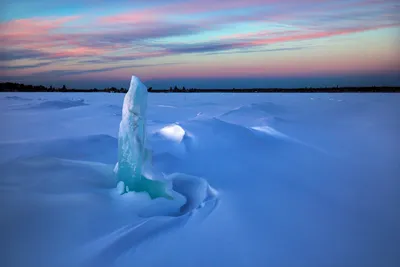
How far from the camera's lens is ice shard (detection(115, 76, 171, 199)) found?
4.32 meters

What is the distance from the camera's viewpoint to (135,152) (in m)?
4.35

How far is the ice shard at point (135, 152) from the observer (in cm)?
432

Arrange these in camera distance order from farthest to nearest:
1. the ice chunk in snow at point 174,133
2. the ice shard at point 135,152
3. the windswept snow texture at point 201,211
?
the ice chunk in snow at point 174,133 < the ice shard at point 135,152 < the windswept snow texture at point 201,211

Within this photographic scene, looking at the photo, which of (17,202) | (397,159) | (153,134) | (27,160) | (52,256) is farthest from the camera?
(153,134)

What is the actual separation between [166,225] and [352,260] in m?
2.06

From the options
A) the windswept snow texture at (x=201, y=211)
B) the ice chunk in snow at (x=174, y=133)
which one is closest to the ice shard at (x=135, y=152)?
the windswept snow texture at (x=201, y=211)

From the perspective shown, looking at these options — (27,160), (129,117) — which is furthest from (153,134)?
(129,117)

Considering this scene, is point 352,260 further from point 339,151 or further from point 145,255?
point 339,151

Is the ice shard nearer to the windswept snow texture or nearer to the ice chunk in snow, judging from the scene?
the windswept snow texture

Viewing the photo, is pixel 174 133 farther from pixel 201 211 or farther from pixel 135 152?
pixel 201 211

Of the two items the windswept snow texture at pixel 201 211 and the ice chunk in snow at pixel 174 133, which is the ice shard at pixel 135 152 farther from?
the ice chunk in snow at pixel 174 133

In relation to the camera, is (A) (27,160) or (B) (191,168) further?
(B) (191,168)

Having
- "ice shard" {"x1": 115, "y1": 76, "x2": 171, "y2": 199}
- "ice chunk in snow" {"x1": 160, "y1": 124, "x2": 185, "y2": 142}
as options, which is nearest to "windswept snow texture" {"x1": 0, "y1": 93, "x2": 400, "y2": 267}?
"ice shard" {"x1": 115, "y1": 76, "x2": 171, "y2": 199}

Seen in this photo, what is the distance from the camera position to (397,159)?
297 inches
